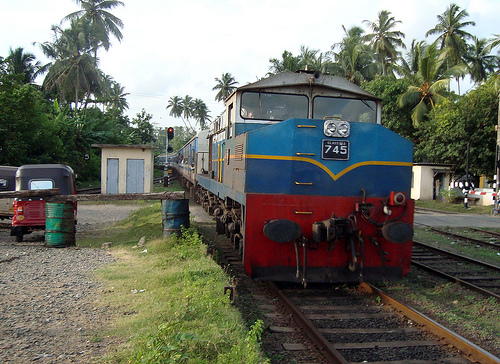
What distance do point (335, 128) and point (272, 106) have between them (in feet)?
5.31

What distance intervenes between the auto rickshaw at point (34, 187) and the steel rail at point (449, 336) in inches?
313

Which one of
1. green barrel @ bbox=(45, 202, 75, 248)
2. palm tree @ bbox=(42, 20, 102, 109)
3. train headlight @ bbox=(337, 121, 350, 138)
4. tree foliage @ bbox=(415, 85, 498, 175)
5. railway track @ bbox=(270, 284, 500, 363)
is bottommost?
railway track @ bbox=(270, 284, 500, 363)

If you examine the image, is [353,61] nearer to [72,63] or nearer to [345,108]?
[72,63]

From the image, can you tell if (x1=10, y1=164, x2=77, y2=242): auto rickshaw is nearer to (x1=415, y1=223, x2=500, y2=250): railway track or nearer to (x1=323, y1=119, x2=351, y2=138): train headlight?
(x1=323, y1=119, x2=351, y2=138): train headlight

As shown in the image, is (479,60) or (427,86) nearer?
(427,86)

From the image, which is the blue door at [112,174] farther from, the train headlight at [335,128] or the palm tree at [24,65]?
the palm tree at [24,65]

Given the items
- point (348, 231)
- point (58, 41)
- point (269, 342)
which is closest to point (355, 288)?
point (348, 231)

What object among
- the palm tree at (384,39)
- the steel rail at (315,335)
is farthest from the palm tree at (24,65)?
the steel rail at (315,335)

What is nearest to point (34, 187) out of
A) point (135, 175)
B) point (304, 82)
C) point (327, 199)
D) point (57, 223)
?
point (57, 223)

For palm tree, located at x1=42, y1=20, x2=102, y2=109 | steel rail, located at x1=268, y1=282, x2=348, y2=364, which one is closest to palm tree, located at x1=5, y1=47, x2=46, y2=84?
palm tree, located at x1=42, y1=20, x2=102, y2=109

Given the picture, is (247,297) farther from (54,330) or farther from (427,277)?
(427,277)

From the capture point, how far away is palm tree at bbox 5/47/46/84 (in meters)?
37.6

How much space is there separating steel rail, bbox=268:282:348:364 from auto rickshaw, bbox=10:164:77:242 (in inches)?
271

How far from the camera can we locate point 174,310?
4.36m
